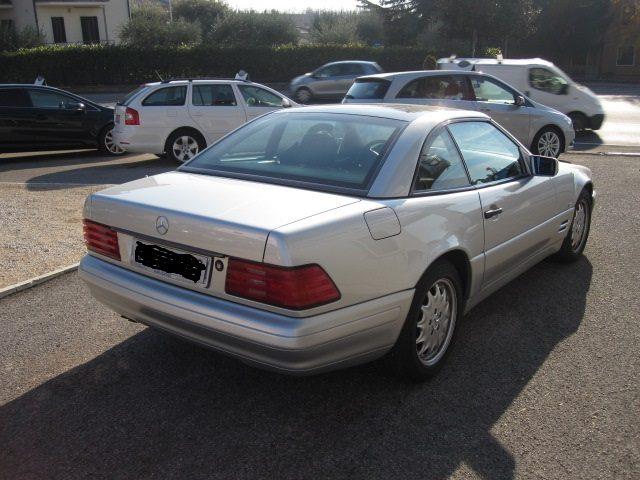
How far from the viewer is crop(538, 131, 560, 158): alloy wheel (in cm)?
1192

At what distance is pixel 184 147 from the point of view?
11.8 metres

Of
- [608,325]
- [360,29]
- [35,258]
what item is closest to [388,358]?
[608,325]

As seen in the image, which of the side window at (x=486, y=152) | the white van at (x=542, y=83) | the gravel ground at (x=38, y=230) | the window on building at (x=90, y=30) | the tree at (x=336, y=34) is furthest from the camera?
the window on building at (x=90, y=30)

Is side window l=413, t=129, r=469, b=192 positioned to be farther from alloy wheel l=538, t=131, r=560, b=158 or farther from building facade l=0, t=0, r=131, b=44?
building facade l=0, t=0, r=131, b=44

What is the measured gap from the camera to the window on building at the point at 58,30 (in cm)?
4438

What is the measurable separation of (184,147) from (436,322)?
9009 mm

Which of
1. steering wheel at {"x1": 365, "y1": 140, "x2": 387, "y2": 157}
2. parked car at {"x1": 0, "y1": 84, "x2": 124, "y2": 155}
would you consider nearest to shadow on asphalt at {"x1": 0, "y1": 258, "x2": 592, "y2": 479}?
steering wheel at {"x1": 365, "y1": 140, "x2": 387, "y2": 157}

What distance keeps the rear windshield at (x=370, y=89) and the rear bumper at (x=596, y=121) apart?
717 cm

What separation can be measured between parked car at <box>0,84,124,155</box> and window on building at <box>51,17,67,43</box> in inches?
1416

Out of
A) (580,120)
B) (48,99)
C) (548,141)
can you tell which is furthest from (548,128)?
(48,99)

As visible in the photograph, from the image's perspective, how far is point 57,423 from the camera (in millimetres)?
3256

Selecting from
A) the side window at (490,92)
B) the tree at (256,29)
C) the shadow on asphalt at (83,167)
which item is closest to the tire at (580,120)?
the side window at (490,92)

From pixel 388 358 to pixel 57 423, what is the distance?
1766 millimetres

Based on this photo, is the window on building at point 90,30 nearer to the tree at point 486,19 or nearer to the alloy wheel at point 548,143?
the tree at point 486,19
